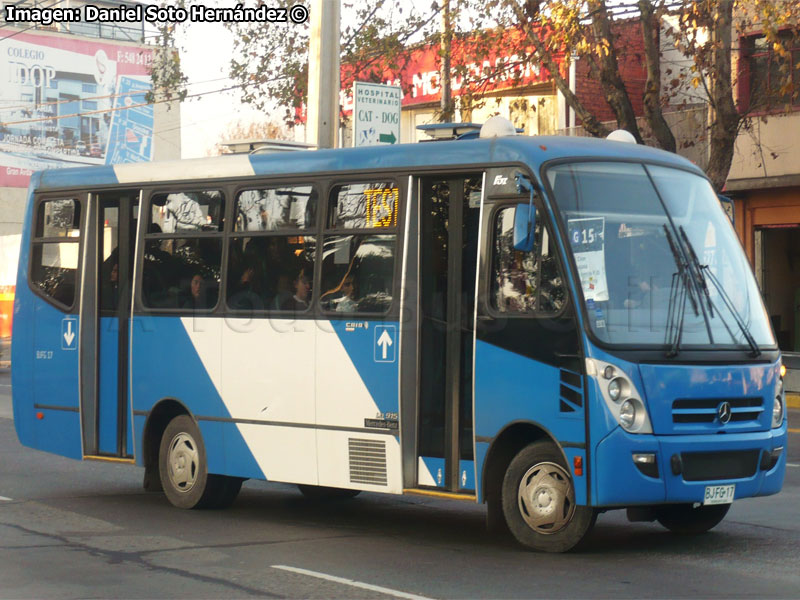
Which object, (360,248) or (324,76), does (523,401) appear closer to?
(360,248)

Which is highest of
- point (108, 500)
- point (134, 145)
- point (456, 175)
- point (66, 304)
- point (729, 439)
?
point (134, 145)

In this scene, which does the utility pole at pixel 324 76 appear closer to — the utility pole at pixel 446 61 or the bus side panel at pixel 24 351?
the bus side panel at pixel 24 351

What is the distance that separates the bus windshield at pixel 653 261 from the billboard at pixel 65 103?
6086 cm

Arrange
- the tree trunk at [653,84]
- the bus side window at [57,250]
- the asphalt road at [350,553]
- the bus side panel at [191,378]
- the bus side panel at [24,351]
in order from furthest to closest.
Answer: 1. the tree trunk at [653,84]
2. the bus side panel at [24,351]
3. the bus side window at [57,250]
4. the bus side panel at [191,378]
5. the asphalt road at [350,553]

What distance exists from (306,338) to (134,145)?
71.1 meters

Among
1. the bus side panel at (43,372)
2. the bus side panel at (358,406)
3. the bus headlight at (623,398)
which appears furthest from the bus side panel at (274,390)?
the bus headlight at (623,398)

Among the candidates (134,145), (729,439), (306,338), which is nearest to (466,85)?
(306,338)

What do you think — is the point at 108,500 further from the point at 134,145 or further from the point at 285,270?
the point at 134,145

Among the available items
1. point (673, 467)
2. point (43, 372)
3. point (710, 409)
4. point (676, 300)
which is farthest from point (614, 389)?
point (43, 372)

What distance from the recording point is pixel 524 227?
903 cm

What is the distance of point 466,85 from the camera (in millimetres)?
24594

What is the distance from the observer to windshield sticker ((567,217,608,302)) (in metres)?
9.04

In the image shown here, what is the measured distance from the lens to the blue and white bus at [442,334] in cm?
897

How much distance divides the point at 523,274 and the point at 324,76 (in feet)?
27.6
